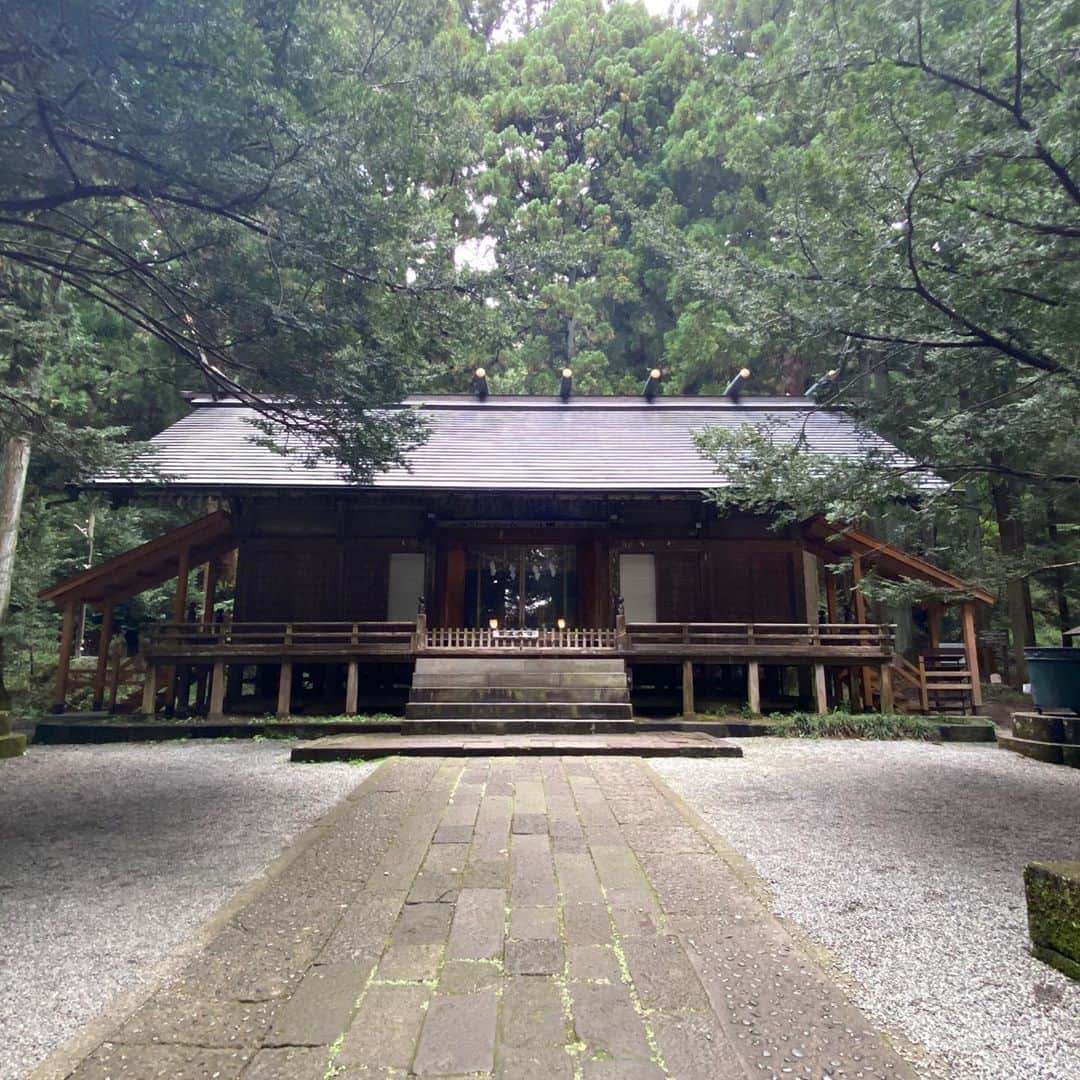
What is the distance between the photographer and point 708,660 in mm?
9117

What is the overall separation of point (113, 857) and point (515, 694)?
5.00 m

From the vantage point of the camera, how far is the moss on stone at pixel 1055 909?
86.5 inches

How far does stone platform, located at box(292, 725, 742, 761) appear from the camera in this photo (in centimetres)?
629

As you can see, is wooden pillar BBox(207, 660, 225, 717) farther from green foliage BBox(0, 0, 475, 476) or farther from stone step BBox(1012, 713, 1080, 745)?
stone step BBox(1012, 713, 1080, 745)

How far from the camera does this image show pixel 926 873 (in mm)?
3203

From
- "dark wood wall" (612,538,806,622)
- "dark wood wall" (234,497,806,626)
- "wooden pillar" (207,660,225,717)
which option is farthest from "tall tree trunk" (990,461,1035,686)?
"wooden pillar" (207,660,225,717)

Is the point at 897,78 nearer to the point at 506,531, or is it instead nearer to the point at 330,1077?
the point at 330,1077

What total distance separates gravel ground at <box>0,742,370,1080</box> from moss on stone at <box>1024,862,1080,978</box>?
335 centimetres

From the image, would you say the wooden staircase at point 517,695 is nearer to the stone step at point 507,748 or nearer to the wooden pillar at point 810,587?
the stone step at point 507,748

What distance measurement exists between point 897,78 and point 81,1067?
658 cm

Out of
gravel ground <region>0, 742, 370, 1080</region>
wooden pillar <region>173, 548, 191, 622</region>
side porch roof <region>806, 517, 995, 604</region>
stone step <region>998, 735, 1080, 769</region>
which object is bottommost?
gravel ground <region>0, 742, 370, 1080</region>

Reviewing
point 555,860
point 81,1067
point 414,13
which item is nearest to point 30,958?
point 81,1067

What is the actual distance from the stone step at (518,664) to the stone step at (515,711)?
30.2 inches

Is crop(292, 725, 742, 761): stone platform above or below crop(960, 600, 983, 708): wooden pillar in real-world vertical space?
below
